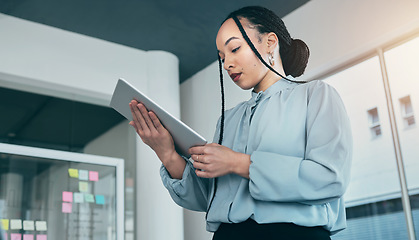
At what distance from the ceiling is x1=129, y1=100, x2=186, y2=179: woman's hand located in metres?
2.27

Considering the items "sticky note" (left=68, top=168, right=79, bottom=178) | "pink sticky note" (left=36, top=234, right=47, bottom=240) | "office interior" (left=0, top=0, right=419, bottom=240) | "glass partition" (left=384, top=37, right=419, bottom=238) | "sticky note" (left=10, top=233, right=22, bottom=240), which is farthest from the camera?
"sticky note" (left=68, top=168, right=79, bottom=178)

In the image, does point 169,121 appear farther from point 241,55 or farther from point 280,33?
point 280,33

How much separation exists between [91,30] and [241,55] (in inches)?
109

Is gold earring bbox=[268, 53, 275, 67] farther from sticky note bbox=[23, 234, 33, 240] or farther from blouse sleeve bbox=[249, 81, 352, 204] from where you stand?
sticky note bbox=[23, 234, 33, 240]

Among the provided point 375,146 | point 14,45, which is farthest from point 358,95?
point 14,45

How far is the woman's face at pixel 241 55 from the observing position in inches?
41.7

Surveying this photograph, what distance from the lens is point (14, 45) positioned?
3.32 m

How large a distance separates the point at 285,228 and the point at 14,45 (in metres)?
2.97

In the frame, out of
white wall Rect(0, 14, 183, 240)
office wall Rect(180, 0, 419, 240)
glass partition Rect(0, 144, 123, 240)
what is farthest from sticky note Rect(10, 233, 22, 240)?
office wall Rect(180, 0, 419, 240)

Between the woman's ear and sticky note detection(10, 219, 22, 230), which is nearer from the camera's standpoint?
the woman's ear

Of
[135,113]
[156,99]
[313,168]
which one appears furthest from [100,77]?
[313,168]

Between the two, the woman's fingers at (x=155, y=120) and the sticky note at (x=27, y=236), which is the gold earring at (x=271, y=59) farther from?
the sticky note at (x=27, y=236)

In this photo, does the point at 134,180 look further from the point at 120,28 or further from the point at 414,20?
the point at 414,20

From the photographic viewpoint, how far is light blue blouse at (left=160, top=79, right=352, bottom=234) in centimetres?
85
